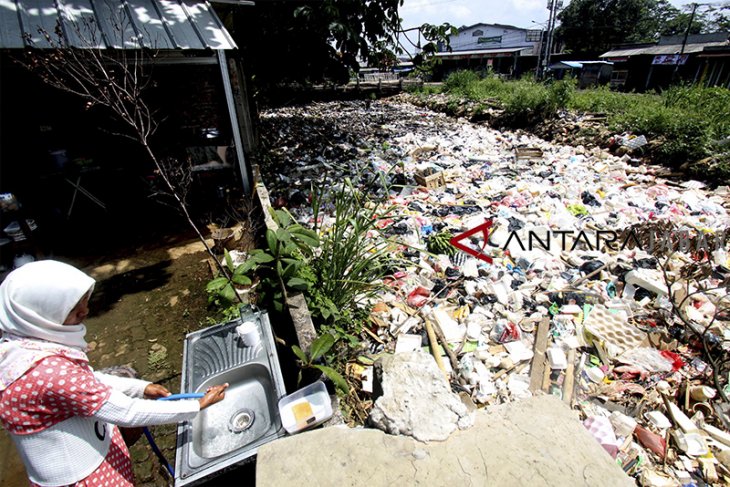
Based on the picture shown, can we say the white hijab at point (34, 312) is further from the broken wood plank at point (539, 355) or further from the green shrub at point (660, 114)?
the green shrub at point (660, 114)

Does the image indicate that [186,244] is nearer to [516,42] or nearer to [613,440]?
[613,440]

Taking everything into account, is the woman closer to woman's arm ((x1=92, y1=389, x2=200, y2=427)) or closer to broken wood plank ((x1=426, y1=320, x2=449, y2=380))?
woman's arm ((x1=92, y1=389, x2=200, y2=427))

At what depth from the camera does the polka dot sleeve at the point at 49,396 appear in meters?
1.08

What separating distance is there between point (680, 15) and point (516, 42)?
65.9ft

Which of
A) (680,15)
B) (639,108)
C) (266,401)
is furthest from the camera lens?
(680,15)

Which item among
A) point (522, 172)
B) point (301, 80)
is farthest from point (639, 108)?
point (301, 80)

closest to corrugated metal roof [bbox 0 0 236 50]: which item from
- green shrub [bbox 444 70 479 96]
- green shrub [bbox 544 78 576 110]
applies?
green shrub [bbox 544 78 576 110]

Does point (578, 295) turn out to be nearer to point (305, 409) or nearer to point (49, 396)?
point (305, 409)

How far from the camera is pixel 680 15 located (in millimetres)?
37625

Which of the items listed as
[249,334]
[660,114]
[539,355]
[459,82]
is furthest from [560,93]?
[249,334]

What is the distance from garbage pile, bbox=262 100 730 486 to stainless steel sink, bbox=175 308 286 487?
2.41 feet

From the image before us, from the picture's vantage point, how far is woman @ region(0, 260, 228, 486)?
43.1 inches

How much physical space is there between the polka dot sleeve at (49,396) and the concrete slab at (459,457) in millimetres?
697

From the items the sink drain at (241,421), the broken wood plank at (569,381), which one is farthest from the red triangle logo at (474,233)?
the sink drain at (241,421)
